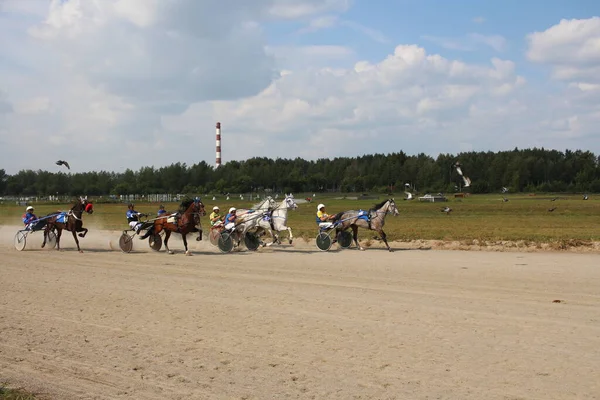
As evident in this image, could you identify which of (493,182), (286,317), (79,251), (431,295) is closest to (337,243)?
(79,251)

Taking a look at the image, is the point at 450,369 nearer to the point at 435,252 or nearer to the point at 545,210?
the point at 435,252

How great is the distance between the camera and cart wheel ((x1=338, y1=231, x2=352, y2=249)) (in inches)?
822

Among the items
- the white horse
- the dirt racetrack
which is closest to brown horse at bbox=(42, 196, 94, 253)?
the dirt racetrack

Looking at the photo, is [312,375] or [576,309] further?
[576,309]

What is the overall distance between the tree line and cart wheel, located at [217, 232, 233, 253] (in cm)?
7510

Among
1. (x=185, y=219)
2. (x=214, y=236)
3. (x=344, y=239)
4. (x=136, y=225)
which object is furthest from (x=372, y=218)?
(x=136, y=225)

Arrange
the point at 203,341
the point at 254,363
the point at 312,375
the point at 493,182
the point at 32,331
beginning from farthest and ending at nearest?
the point at 493,182, the point at 32,331, the point at 203,341, the point at 254,363, the point at 312,375

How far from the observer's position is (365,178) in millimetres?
122625

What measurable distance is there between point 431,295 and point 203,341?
4804mm

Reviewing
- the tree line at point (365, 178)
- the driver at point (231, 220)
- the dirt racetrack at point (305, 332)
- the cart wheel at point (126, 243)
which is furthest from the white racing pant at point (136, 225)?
the tree line at point (365, 178)

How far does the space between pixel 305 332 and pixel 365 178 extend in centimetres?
11495

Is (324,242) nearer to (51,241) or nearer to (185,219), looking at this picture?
(185,219)

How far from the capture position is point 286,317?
9547mm

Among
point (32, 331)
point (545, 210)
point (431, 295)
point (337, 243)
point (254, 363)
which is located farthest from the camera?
point (545, 210)
